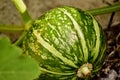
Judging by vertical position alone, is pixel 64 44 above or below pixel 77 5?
below

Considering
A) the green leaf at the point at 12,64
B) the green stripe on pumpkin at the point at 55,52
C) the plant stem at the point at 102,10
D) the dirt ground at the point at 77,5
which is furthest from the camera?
the dirt ground at the point at 77,5

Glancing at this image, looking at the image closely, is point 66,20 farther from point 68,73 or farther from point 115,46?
point 115,46

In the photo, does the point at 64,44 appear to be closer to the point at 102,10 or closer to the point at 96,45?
the point at 96,45

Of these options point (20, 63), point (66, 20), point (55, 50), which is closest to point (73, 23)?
point (66, 20)

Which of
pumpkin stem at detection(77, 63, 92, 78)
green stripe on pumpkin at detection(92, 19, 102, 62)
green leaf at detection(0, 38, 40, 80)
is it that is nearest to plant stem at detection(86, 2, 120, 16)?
green stripe on pumpkin at detection(92, 19, 102, 62)

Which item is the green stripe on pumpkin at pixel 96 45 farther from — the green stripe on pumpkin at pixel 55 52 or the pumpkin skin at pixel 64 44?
the green stripe on pumpkin at pixel 55 52

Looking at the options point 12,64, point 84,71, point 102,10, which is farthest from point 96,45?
point 12,64

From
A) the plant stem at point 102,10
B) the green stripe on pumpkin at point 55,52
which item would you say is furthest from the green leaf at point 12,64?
the plant stem at point 102,10
